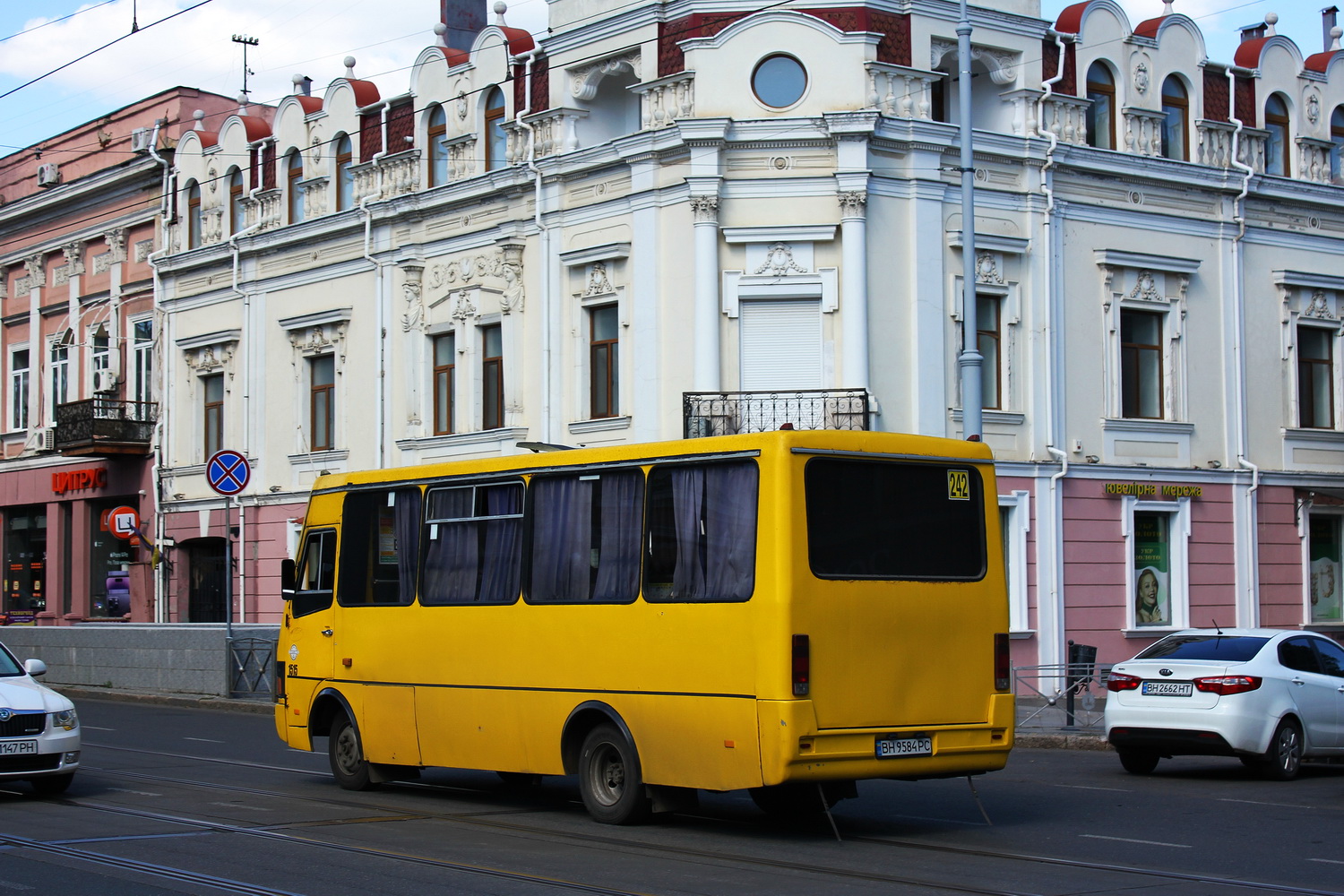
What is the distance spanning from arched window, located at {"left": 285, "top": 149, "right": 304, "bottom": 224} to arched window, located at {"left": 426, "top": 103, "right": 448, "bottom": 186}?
424 centimetres

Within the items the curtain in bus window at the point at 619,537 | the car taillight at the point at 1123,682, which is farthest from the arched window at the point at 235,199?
the curtain in bus window at the point at 619,537

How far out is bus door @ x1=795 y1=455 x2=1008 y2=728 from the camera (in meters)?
11.8

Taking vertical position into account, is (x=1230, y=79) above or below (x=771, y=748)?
above

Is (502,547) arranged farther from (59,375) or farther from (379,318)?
(59,375)

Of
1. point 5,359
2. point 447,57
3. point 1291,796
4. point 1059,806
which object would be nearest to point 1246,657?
point 1291,796

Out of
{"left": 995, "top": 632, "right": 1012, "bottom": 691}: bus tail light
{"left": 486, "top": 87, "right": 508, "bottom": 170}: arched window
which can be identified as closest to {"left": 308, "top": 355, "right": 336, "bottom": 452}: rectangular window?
{"left": 486, "top": 87, "right": 508, "bottom": 170}: arched window

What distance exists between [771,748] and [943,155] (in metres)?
18.4

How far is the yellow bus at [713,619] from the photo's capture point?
11.7m

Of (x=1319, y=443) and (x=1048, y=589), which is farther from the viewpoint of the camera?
(x=1319, y=443)

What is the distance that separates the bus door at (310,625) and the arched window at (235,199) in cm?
2279

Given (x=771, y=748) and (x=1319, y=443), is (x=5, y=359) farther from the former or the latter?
(x=771, y=748)

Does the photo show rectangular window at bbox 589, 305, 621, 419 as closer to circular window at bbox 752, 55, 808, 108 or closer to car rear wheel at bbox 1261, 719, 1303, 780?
circular window at bbox 752, 55, 808, 108

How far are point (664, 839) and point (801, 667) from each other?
67.9 inches

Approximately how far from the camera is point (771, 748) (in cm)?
1145
